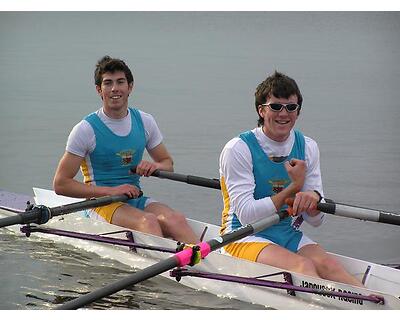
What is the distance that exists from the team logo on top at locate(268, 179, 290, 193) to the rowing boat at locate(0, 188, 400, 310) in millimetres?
316

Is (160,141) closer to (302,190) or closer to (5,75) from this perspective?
(302,190)

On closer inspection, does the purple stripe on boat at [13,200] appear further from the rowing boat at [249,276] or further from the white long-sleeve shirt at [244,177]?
the white long-sleeve shirt at [244,177]

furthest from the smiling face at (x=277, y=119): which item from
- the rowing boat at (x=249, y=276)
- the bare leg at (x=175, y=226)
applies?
the bare leg at (x=175, y=226)

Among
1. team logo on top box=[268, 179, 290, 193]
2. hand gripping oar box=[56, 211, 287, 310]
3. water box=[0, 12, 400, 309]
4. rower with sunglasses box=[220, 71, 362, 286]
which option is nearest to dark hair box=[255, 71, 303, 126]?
rower with sunglasses box=[220, 71, 362, 286]

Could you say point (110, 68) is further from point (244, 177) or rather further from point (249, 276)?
point (249, 276)

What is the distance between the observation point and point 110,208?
4.26 meters

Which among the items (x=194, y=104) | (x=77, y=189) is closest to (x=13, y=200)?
(x=77, y=189)

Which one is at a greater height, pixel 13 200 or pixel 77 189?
pixel 77 189

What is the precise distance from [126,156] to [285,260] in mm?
1285

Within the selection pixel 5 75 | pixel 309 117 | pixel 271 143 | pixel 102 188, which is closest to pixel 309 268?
pixel 271 143

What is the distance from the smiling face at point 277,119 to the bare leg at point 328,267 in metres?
0.48

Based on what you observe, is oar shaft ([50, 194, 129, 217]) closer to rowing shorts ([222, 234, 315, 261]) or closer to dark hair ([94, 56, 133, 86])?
dark hair ([94, 56, 133, 86])

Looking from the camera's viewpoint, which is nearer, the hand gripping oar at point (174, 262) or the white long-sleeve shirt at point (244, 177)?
the hand gripping oar at point (174, 262)

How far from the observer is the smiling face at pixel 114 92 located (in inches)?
165
